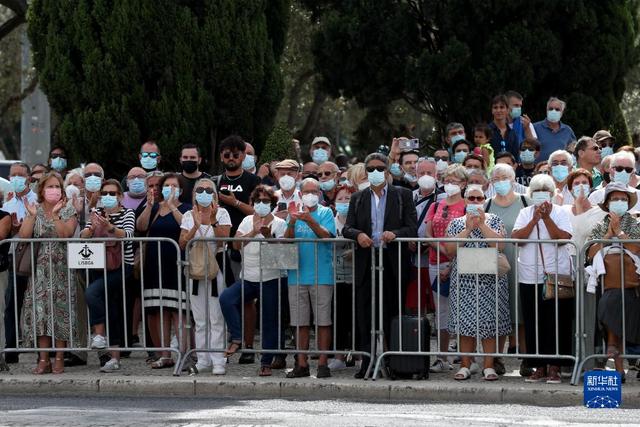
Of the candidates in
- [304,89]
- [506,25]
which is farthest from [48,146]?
[506,25]

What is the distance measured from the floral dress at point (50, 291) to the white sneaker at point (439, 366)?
338cm

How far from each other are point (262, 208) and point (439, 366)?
2.18m

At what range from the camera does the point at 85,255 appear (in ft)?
45.7

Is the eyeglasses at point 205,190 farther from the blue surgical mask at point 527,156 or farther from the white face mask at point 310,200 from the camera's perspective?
the blue surgical mask at point 527,156

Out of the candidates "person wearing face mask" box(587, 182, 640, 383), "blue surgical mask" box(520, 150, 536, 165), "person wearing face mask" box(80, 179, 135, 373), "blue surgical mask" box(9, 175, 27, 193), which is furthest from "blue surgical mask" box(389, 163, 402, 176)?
"blue surgical mask" box(9, 175, 27, 193)

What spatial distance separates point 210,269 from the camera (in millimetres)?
13906

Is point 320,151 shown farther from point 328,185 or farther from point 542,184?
point 542,184

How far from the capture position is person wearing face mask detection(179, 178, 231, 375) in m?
13.9

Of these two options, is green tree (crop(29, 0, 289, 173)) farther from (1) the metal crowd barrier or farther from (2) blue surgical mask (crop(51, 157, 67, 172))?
(1) the metal crowd barrier

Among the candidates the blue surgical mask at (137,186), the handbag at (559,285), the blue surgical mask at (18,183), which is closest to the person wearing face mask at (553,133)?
the handbag at (559,285)

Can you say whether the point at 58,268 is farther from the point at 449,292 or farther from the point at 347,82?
the point at 347,82

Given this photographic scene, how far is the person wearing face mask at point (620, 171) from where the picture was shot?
13547 mm

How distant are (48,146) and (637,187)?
63.6 ft

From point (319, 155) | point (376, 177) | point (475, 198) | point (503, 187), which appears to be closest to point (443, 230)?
point (475, 198)
